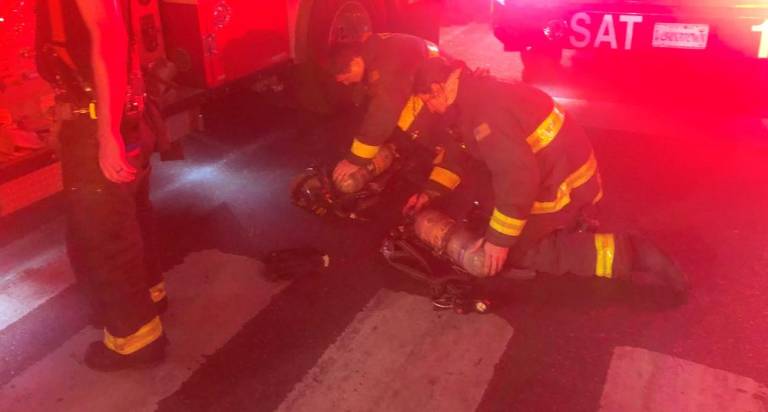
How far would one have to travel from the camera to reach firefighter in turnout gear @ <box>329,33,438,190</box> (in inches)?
161

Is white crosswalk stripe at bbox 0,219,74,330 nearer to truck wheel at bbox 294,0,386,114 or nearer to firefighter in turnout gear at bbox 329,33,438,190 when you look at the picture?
firefighter in turnout gear at bbox 329,33,438,190

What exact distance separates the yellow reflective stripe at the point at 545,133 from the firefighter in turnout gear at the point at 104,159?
5.43 ft

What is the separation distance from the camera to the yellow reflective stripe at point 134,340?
3.07 meters

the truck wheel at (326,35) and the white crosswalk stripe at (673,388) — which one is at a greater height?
the truck wheel at (326,35)

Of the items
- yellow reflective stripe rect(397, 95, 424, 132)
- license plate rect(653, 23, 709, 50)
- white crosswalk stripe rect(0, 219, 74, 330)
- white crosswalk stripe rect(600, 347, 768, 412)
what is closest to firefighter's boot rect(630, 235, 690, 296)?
white crosswalk stripe rect(600, 347, 768, 412)

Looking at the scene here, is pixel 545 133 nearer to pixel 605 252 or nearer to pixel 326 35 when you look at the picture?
pixel 605 252

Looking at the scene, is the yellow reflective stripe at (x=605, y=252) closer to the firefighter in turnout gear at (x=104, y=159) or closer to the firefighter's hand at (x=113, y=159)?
the firefighter in turnout gear at (x=104, y=159)

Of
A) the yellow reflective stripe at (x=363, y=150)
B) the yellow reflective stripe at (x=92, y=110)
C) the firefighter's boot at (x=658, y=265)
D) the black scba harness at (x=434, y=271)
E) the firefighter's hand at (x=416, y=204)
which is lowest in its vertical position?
the black scba harness at (x=434, y=271)

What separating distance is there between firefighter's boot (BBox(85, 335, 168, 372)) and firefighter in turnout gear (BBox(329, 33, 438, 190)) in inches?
57.2

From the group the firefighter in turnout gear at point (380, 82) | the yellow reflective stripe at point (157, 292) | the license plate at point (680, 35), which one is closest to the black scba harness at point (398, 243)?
the firefighter in turnout gear at point (380, 82)

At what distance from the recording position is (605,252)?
11.4ft

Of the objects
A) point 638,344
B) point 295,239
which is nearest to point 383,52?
point 295,239

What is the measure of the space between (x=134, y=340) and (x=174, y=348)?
0.23m

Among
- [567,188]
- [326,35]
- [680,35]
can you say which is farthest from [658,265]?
→ [326,35]
